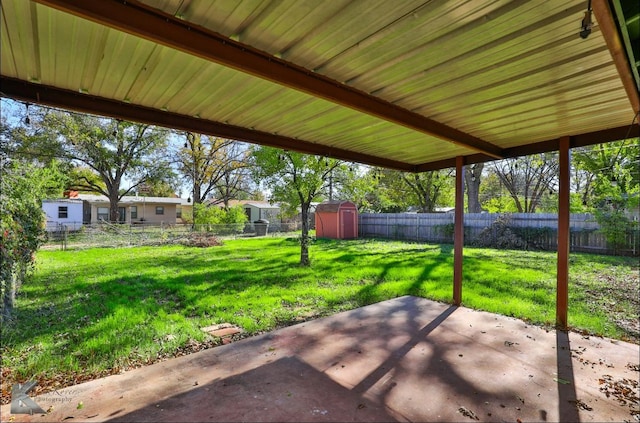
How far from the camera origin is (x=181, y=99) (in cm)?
297

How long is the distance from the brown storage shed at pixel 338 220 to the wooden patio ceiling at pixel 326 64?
1373 cm

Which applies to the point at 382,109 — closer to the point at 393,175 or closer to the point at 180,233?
the point at 180,233

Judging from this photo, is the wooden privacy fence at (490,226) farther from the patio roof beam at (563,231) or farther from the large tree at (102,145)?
the large tree at (102,145)

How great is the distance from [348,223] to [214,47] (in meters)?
16.2

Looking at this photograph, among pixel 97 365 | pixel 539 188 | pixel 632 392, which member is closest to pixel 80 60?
pixel 97 365

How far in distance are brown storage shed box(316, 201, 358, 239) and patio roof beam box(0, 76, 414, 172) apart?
12.7 m

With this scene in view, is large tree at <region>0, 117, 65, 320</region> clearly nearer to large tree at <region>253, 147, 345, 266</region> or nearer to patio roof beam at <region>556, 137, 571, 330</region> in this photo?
large tree at <region>253, 147, 345, 266</region>

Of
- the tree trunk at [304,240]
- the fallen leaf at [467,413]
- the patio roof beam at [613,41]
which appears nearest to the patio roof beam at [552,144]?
the patio roof beam at [613,41]

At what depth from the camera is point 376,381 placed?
2.75m

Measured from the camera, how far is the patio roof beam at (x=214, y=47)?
1648 mm

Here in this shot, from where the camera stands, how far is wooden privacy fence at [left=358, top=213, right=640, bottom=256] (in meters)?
11.3

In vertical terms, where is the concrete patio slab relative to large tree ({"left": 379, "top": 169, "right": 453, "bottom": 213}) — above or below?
below

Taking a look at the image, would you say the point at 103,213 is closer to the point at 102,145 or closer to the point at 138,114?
the point at 102,145

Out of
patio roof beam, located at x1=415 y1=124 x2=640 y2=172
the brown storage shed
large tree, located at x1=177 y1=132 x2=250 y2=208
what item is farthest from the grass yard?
large tree, located at x1=177 y1=132 x2=250 y2=208
